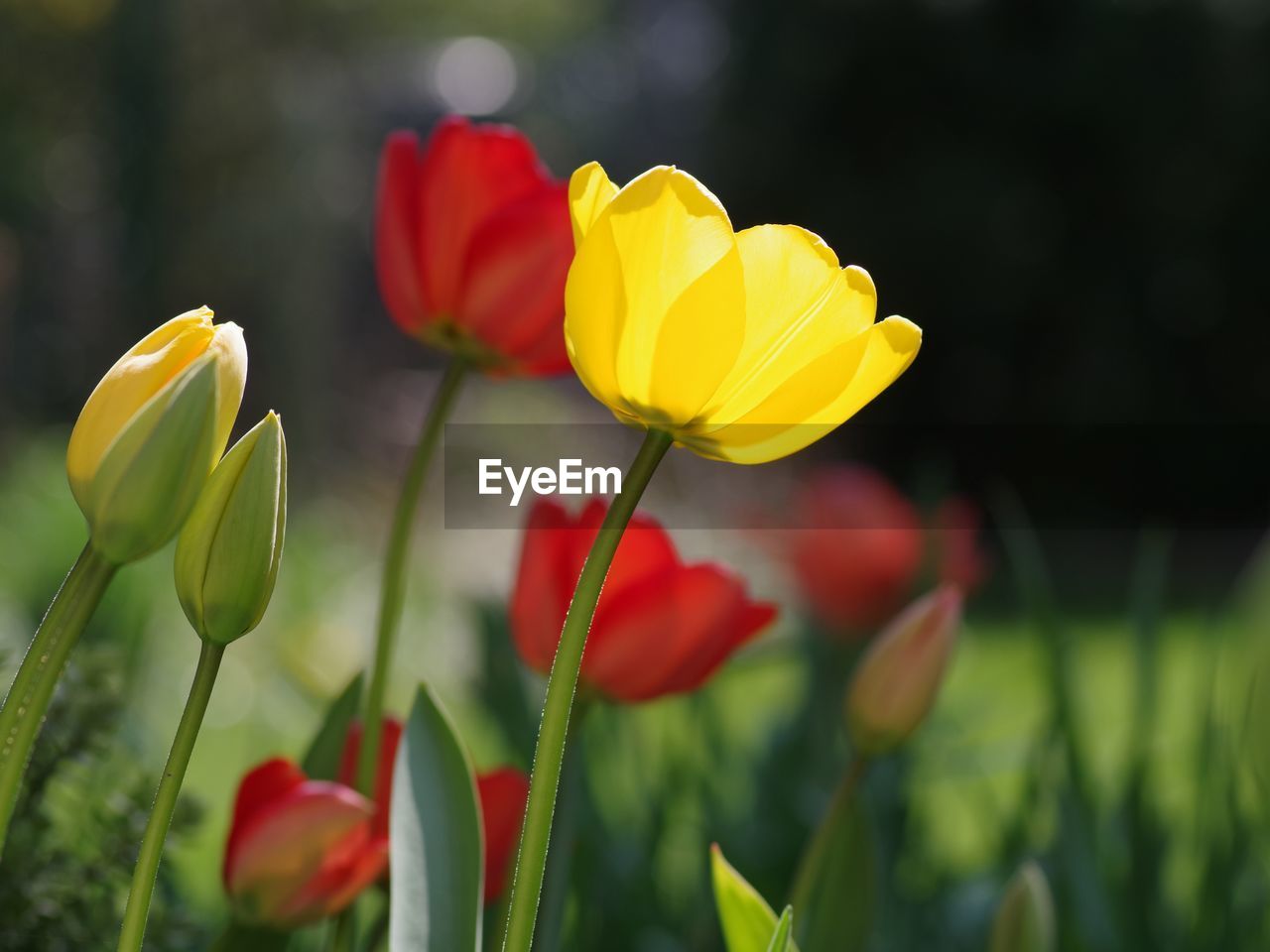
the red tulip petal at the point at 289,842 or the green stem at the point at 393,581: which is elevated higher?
the green stem at the point at 393,581

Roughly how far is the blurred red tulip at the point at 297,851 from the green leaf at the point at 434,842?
30mm

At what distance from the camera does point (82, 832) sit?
59 cm

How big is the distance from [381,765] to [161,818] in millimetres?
215

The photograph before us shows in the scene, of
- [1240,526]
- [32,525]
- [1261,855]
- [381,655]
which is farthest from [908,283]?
[381,655]

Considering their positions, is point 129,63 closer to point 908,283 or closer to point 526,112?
point 908,283

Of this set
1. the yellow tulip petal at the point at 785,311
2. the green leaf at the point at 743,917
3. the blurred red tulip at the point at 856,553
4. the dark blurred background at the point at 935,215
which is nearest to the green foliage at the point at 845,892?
the green leaf at the point at 743,917

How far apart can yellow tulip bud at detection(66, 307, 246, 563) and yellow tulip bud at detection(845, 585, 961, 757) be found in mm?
284

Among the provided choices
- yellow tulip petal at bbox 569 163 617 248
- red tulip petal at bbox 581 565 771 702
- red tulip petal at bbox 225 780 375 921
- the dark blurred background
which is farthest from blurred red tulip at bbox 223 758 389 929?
the dark blurred background

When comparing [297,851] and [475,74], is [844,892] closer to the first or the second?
[297,851]

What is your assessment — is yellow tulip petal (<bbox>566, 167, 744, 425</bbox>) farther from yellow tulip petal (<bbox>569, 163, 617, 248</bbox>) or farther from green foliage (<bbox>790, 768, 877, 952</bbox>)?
green foliage (<bbox>790, 768, 877, 952</bbox>)

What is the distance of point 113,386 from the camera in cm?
35

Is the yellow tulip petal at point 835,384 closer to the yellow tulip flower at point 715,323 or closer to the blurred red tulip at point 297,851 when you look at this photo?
the yellow tulip flower at point 715,323

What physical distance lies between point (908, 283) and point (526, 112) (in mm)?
6385

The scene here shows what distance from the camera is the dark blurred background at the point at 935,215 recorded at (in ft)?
15.8
